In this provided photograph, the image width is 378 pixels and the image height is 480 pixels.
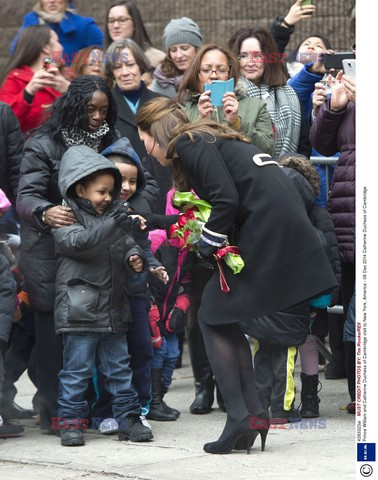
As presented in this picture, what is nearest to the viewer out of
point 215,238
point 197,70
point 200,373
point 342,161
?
point 215,238

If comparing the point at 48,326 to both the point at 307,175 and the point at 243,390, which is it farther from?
the point at 307,175

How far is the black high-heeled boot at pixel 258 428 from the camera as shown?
6.12 metres

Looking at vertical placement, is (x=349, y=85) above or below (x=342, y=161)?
above

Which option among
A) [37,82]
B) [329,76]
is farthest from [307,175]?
[37,82]

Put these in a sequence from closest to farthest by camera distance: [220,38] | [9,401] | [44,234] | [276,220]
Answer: [276,220] < [44,234] < [9,401] < [220,38]

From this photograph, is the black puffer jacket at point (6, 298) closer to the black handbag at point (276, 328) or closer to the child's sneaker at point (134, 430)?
the child's sneaker at point (134, 430)

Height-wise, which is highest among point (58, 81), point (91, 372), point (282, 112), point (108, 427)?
point (58, 81)

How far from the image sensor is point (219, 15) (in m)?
11.3

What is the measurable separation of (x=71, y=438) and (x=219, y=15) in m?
5.75

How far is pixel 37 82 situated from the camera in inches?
309

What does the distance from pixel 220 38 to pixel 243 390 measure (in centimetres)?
566

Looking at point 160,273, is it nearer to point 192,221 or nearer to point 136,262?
point 136,262

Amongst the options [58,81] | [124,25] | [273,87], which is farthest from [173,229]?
[124,25]

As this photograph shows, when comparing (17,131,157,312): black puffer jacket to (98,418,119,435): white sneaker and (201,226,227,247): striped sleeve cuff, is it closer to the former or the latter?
(98,418,119,435): white sneaker
